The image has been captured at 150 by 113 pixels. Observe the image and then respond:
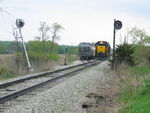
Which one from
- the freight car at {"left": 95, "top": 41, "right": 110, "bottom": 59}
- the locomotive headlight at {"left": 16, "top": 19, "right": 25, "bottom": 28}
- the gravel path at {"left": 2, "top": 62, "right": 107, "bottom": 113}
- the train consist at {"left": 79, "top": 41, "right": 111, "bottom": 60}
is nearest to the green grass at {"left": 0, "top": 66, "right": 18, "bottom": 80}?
the locomotive headlight at {"left": 16, "top": 19, "right": 25, "bottom": 28}

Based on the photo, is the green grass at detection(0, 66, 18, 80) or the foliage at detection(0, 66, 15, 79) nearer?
the green grass at detection(0, 66, 18, 80)

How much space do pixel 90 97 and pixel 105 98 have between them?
1.98ft

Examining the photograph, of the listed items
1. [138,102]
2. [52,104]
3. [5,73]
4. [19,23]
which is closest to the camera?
[138,102]

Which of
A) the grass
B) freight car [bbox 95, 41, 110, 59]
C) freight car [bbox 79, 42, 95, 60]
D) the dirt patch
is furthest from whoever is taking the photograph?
freight car [bbox 95, 41, 110, 59]

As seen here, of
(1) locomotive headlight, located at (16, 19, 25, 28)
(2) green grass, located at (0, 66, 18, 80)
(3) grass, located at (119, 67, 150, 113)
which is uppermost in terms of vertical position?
Answer: (1) locomotive headlight, located at (16, 19, 25, 28)

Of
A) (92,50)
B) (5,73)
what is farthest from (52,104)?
(92,50)

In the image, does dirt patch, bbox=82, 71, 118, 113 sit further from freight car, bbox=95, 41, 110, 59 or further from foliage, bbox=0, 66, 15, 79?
freight car, bbox=95, 41, 110, 59

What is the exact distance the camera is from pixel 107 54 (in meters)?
55.8

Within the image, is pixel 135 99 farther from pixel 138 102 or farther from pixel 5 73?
pixel 5 73

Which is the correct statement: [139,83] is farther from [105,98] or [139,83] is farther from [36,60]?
[36,60]

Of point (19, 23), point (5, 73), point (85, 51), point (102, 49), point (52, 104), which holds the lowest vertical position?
point (5, 73)

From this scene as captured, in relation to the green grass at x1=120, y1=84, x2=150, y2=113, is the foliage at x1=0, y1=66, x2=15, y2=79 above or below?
below

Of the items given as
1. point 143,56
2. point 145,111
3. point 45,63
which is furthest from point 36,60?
point 145,111

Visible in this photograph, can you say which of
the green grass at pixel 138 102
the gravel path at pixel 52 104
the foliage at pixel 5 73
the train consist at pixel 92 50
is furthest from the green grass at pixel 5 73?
the train consist at pixel 92 50
